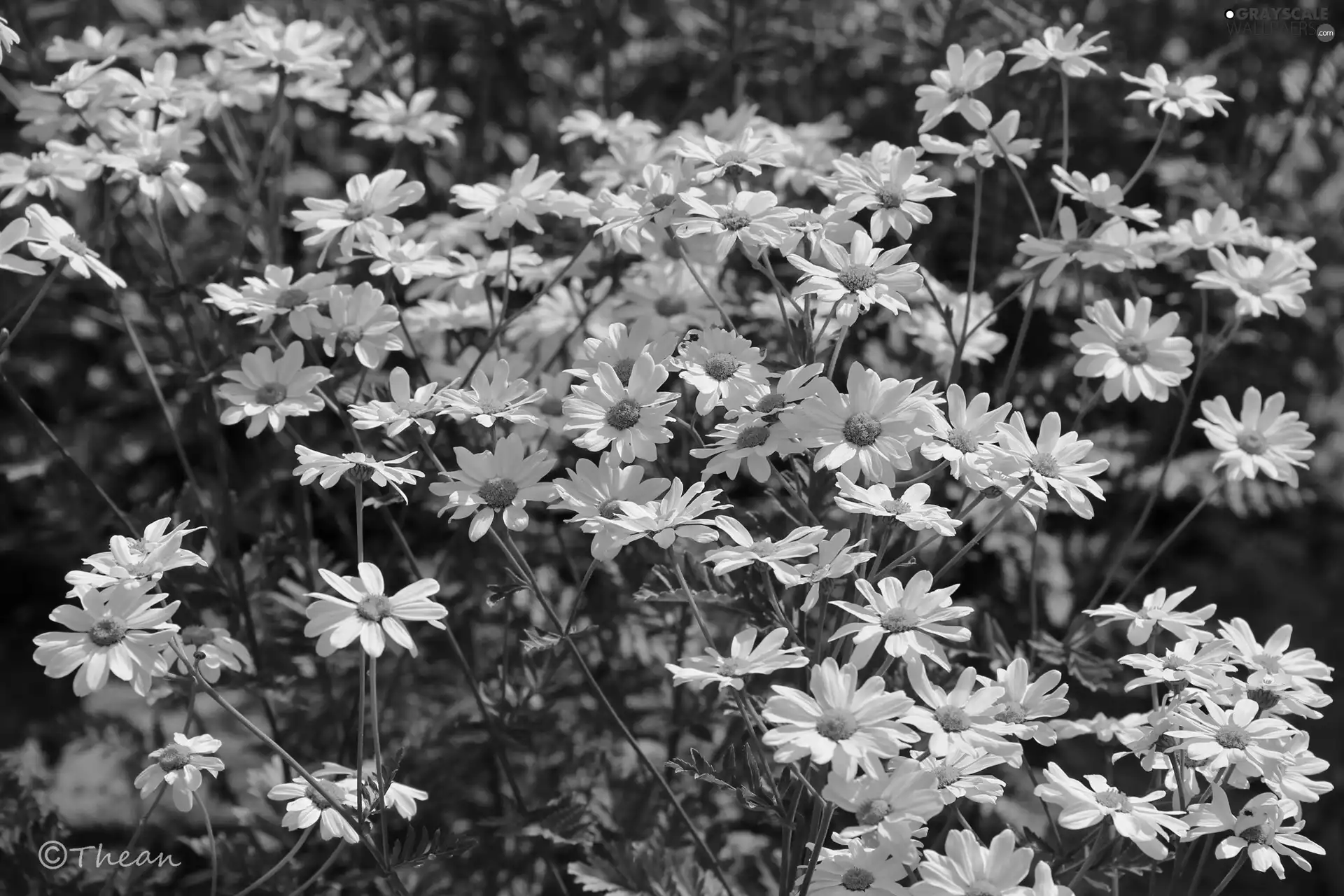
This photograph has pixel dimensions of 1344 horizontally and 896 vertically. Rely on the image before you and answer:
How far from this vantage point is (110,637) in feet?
5.93

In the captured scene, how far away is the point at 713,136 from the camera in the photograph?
117 inches

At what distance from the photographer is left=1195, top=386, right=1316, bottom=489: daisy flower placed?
7.84 ft

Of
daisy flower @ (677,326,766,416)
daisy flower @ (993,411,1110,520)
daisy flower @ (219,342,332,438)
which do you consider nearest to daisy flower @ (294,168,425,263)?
daisy flower @ (219,342,332,438)

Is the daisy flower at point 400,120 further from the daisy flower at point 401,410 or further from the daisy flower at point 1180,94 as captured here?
the daisy flower at point 1180,94

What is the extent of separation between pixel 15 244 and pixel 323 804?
112 centimetres

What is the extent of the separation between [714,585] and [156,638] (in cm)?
90

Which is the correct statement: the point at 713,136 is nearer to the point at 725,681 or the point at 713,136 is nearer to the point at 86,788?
the point at 725,681

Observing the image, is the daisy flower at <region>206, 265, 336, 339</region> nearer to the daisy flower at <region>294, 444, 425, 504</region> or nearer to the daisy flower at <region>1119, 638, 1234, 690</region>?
the daisy flower at <region>294, 444, 425, 504</region>

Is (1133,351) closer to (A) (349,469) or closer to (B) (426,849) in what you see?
(A) (349,469)

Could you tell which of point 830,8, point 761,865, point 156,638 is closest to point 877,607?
point 156,638

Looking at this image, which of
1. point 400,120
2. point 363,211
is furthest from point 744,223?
point 400,120

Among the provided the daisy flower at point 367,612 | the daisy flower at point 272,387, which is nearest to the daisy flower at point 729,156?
the daisy flower at point 272,387

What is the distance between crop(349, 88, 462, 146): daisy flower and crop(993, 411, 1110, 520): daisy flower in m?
1.63

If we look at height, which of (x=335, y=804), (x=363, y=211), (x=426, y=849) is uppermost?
(x=363, y=211)
